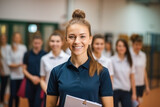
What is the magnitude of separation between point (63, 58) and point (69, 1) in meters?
6.71

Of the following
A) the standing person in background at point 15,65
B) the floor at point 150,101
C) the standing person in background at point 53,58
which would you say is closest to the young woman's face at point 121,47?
the standing person in background at point 53,58

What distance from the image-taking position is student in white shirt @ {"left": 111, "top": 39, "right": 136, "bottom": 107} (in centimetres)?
408

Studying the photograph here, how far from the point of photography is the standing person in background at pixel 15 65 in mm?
5324

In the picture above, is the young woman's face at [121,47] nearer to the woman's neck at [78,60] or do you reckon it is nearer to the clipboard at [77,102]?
the woman's neck at [78,60]

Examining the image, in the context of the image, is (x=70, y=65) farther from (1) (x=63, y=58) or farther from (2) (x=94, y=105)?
(1) (x=63, y=58)

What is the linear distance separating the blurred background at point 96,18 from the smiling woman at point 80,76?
7.30m

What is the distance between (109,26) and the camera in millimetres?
11328

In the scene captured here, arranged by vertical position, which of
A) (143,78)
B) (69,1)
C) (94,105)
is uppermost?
(69,1)

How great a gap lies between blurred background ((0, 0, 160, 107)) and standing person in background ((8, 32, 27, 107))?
114 inches

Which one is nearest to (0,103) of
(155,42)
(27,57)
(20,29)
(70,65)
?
(27,57)

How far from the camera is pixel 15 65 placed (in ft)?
18.3

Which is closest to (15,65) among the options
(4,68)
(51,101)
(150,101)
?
(4,68)

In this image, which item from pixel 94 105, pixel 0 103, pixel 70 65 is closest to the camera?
pixel 94 105

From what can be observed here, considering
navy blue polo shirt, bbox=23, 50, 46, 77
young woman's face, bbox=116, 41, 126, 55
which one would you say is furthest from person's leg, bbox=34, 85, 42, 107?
young woman's face, bbox=116, 41, 126, 55
